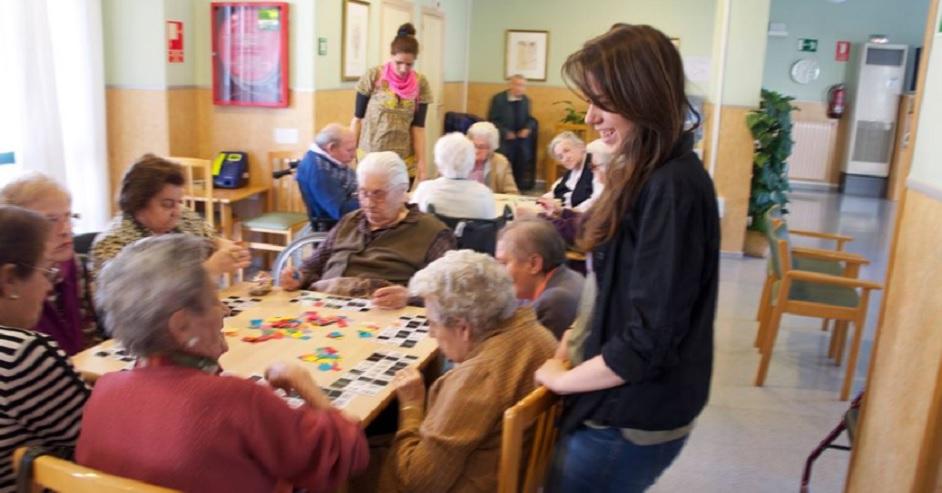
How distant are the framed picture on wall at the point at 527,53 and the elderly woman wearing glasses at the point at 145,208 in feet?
25.3

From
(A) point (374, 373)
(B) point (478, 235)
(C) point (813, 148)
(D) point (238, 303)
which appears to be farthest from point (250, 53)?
(C) point (813, 148)

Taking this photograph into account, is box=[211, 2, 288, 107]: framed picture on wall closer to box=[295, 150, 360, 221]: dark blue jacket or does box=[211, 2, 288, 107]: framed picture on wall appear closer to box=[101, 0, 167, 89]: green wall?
box=[101, 0, 167, 89]: green wall

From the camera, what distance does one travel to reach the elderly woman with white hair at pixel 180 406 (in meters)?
1.25

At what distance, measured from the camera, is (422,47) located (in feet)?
27.2

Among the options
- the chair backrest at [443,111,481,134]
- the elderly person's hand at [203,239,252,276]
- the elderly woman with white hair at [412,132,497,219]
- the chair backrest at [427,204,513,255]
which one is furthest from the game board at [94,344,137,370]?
the chair backrest at [443,111,481,134]

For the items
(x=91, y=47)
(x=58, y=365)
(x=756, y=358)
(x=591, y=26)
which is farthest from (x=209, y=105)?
(x=591, y=26)

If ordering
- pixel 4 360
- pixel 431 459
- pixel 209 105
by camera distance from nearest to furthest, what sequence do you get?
pixel 4 360, pixel 431 459, pixel 209 105

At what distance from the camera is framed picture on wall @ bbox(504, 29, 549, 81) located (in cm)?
989

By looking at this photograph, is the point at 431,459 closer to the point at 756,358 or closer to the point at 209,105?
the point at 756,358

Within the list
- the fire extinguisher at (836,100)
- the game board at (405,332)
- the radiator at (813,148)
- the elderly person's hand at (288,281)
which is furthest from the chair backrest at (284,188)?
the fire extinguisher at (836,100)

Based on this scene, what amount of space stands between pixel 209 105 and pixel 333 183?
213cm

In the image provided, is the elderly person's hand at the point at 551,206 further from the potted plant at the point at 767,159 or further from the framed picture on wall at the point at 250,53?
the potted plant at the point at 767,159

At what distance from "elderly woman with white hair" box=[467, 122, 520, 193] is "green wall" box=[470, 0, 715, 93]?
4.76m

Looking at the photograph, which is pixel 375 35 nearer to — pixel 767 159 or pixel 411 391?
pixel 767 159
